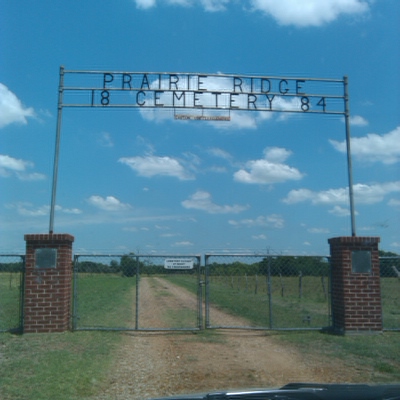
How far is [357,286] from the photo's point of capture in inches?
447

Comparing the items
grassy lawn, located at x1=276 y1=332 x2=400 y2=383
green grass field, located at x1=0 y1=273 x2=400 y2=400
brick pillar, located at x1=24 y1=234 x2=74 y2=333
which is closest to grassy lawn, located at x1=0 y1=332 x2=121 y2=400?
green grass field, located at x1=0 y1=273 x2=400 y2=400

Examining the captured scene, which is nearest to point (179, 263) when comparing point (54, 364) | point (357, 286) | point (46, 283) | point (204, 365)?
point (46, 283)

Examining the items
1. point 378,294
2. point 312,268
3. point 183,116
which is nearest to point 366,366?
point 378,294

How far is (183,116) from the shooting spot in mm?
11820

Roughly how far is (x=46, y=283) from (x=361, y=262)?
6.86 m

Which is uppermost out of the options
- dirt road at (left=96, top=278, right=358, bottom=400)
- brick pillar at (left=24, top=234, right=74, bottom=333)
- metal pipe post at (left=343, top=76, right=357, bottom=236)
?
metal pipe post at (left=343, top=76, right=357, bottom=236)

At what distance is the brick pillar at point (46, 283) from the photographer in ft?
35.4

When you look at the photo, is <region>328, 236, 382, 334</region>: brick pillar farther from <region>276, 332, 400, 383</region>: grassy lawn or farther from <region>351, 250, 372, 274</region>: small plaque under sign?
<region>276, 332, 400, 383</region>: grassy lawn

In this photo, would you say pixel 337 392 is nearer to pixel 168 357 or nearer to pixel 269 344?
pixel 168 357

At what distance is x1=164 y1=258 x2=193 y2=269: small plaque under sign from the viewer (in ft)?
39.0

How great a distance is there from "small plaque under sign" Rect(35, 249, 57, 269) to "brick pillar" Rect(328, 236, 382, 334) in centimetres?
624

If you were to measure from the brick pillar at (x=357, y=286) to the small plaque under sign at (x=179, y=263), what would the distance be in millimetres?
3349

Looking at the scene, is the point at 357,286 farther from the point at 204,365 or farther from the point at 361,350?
the point at 204,365

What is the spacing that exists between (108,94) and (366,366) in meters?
7.91
